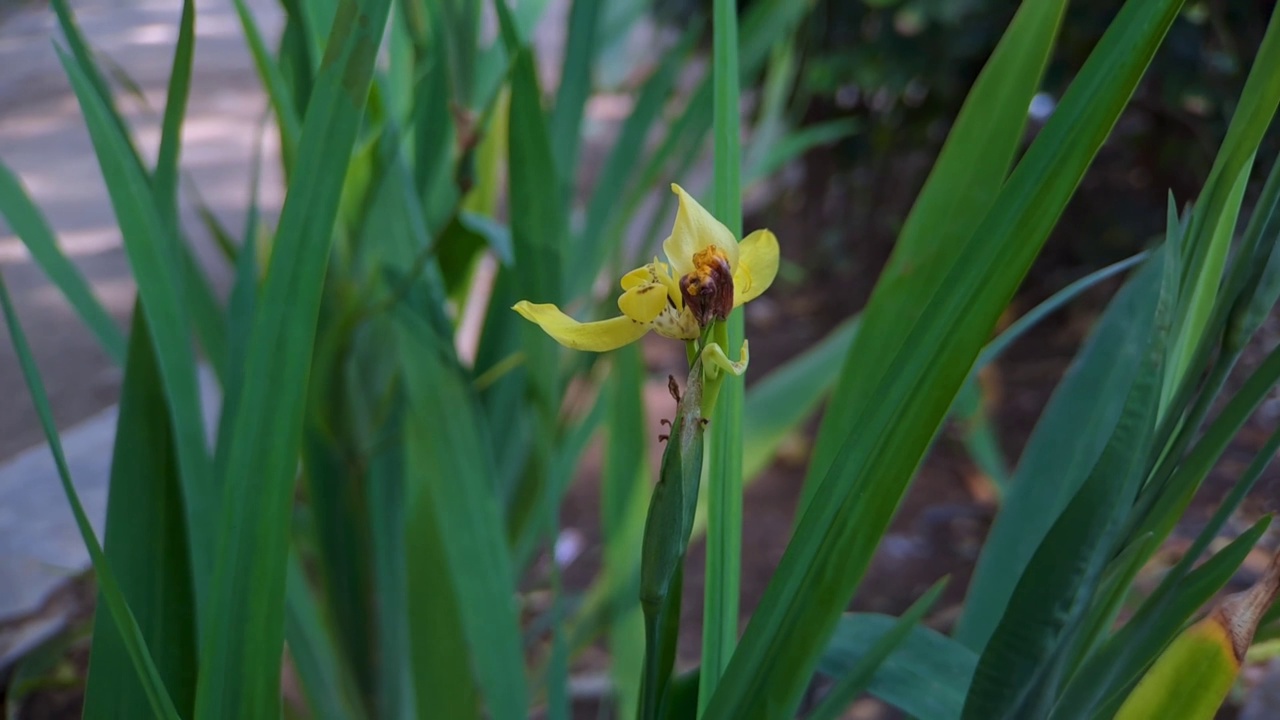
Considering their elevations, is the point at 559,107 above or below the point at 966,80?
below

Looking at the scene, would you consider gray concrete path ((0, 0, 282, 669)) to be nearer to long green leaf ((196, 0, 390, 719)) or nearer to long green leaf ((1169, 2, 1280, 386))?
long green leaf ((196, 0, 390, 719))

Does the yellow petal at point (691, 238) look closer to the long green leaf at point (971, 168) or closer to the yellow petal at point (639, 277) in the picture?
the yellow petal at point (639, 277)

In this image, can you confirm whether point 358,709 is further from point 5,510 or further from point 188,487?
point 5,510

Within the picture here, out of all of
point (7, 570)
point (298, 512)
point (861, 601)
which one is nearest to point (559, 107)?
point (298, 512)

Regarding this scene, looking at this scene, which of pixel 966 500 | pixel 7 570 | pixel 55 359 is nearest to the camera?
pixel 7 570

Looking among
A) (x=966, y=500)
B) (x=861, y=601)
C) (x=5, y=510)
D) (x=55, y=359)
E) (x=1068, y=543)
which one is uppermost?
(x=55, y=359)

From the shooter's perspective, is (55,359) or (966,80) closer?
(966,80)

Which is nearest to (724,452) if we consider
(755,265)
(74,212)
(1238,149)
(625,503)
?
(755,265)
